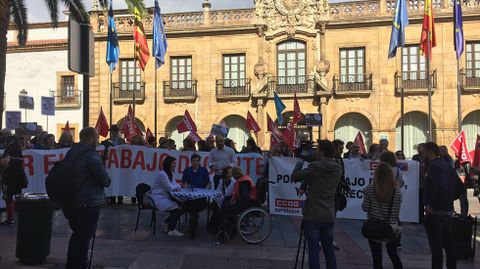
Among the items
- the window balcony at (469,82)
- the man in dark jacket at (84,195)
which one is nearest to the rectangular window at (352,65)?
the window balcony at (469,82)

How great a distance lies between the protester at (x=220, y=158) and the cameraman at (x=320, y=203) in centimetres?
511

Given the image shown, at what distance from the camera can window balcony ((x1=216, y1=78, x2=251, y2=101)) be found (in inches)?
1142

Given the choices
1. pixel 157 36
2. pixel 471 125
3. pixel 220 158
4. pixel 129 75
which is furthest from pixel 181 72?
pixel 220 158

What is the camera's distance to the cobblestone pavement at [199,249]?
6941 millimetres

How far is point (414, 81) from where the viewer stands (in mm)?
27172

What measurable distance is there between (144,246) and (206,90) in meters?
22.2

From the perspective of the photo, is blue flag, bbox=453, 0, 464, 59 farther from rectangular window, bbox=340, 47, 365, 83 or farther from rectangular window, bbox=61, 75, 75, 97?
rectangular window, bbox=61, 75, 75, 97

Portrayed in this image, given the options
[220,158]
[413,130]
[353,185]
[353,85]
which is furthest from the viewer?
[413,130]

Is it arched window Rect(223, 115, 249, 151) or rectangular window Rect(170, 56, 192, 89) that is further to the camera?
rectangular window Rect(170, 56, 192, 89)

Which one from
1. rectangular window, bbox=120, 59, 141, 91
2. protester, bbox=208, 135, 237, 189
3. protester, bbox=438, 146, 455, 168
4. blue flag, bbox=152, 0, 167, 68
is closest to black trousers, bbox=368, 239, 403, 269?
protester, bbox=438, 146, 455, 168

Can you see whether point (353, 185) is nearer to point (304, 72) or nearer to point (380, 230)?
point (380, 230)

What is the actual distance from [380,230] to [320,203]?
0.76 m

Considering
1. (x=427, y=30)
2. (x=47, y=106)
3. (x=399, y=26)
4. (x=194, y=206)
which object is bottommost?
(x=194, y=206)

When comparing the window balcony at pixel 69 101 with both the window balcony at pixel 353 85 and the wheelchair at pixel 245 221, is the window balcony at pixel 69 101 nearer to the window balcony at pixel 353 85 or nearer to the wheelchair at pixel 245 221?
the window balcony at pixel 353 85
